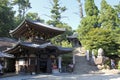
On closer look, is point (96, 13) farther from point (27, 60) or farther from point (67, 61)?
point (27, 60)

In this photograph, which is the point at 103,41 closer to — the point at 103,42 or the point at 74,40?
the point at 103,42

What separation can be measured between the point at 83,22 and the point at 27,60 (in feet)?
56.5

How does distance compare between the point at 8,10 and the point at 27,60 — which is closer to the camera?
the point at 27,60

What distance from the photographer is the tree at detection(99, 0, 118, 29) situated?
38.8 metres

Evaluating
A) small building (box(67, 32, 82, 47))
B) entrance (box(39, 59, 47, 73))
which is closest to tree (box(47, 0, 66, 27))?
small building (box(67, 32, 82, 47))

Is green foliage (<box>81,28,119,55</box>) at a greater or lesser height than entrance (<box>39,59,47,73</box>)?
greater

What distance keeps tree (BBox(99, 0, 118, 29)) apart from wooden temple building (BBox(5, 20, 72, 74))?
11633 millimetres

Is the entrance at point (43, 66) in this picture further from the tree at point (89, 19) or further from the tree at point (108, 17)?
the tree at point (108, 17)

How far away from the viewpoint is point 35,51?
26750 millimetres

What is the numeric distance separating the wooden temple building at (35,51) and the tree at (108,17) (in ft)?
38.2

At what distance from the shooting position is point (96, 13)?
42.2 meters

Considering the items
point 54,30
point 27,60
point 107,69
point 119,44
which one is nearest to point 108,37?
point 119,44

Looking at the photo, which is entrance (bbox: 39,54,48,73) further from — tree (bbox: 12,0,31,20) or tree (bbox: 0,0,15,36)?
tree (bbox: 12,0,31,20)

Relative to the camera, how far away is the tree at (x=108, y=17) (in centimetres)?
3878
